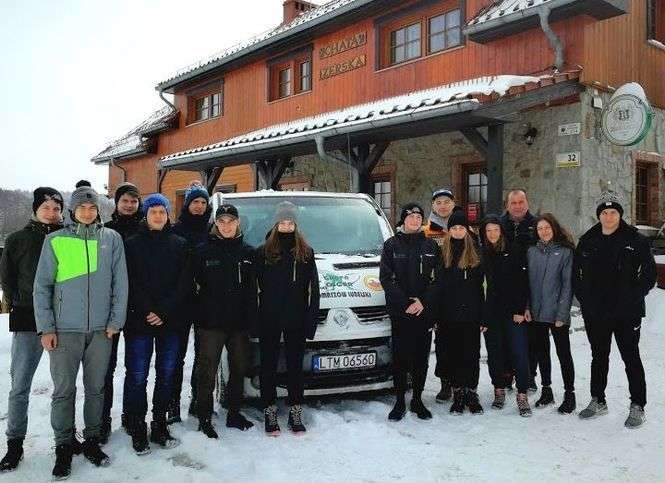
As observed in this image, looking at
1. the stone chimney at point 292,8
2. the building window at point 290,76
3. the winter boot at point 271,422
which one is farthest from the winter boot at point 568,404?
the stone chimney at point 292,8

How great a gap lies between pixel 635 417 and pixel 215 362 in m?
2.98

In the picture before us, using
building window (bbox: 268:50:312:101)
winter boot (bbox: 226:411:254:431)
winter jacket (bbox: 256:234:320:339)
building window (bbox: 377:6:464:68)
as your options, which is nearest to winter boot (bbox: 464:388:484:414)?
winter jacket (bbox: 256:234:320:339)

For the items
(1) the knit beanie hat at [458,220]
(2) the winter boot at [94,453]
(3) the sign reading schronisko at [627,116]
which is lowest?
(2) the winter boot at [94,453]

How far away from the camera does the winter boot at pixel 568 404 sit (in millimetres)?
4145

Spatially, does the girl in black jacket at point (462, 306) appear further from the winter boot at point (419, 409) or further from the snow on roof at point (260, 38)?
the snow on roof at point (260, 38)

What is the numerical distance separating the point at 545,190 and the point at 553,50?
2141mm

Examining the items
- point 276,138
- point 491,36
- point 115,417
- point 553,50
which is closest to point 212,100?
point 276,138

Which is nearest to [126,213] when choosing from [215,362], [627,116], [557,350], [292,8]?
[215,362]

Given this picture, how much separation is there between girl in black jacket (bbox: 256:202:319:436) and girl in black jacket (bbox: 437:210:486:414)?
3.42ft

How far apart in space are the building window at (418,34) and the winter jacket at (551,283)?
266 inches

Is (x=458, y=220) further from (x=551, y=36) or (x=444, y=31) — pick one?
(x=444, y=31)

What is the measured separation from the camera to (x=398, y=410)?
13.0ft

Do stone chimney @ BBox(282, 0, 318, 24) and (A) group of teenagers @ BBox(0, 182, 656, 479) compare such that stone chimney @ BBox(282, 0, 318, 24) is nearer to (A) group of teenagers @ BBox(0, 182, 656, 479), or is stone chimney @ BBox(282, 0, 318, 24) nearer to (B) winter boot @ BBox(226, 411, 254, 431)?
(A) group of teenagers @ BBox(0, 182, 656, 479)

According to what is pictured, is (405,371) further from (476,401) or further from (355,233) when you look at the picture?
(355,233)
